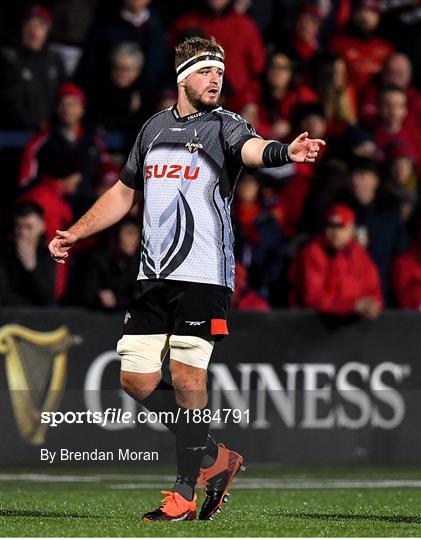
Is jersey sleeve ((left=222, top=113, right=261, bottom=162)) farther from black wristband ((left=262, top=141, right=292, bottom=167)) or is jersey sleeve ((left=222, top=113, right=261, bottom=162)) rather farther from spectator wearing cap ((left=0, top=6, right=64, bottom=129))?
spectator wearing cap ((left=0, top=6, right=64, bottom=129))

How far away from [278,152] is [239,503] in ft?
10.4

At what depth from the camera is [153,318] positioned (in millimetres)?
7648

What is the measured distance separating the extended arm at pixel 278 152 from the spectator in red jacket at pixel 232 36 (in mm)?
7623

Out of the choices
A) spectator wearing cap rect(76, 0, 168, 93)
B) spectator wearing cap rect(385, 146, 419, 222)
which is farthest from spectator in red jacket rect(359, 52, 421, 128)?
spectator wearing cap rect(76, 0, 168, 93)

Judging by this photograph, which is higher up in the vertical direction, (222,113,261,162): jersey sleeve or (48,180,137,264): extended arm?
(222,113,261,162): jersey sleeve

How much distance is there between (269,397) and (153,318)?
4803 mm

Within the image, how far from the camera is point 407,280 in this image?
13.6 m

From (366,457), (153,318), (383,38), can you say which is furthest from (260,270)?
(153,318)

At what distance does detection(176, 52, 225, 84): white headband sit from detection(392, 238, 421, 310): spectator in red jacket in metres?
6.26

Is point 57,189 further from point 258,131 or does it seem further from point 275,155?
point 275,155

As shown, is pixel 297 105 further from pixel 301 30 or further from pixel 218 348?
pixel 218 348

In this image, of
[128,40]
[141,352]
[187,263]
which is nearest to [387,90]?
[128,40]

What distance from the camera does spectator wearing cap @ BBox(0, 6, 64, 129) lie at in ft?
46.2

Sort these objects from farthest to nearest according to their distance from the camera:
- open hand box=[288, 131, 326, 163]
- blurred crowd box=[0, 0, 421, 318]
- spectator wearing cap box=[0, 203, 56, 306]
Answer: blurred crowd box=[0, 0, 421, 318] < spectator wearing cap box=[0, 203, 56, 306] < open hand box=[288, 131, 326, 163]
